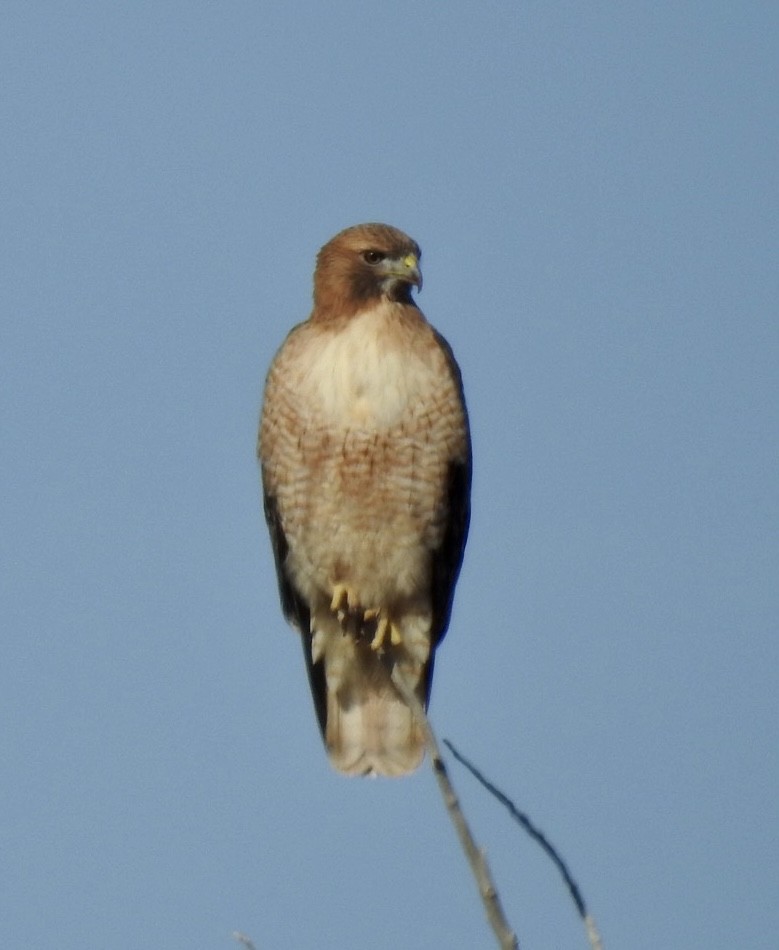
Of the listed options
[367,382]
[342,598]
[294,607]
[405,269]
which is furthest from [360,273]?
[294,607]

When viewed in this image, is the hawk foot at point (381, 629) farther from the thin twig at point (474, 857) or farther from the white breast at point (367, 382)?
the thin twig at point (474, 857)

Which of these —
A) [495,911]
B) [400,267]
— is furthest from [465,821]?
[400,267]

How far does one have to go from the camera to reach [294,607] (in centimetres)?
698

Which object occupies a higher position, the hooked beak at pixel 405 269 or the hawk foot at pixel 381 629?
the hooked beak at pixel 405 269

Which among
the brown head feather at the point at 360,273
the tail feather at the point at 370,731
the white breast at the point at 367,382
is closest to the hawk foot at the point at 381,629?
the tail feather at the point at 370,731

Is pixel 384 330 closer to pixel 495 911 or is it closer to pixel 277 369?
pixel 277 369

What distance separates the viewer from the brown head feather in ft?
21.6

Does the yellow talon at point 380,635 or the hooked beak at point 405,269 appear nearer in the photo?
the hooked beak at point 405,269

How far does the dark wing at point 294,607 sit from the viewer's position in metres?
6.82

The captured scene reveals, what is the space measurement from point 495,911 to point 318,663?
3.52 metres

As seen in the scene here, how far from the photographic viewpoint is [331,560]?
665 cm

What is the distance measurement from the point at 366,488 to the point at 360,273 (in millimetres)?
830

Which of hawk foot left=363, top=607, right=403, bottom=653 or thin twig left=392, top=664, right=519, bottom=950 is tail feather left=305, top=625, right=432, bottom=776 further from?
thin twig left=392, top=664, right=519, bottom=950

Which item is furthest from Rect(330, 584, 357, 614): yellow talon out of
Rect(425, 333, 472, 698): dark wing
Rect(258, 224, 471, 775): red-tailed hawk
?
Rect(425, 333, 472, 698): dark wing
